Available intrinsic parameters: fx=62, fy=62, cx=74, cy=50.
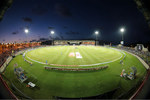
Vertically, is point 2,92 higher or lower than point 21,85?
higher

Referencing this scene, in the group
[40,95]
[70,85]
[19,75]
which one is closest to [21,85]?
[19,75]

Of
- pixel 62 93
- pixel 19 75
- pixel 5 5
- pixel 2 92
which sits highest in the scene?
pixel 5 5

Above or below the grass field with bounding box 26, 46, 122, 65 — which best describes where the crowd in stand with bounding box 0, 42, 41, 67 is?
above

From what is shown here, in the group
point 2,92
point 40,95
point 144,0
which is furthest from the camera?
point 40,95

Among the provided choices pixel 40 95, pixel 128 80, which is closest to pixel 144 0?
pixel 128 80

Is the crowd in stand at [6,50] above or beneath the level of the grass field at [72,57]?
above

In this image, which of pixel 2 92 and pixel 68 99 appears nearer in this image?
pixel 2 92

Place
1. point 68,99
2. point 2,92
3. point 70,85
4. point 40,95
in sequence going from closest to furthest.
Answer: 1. point 2,92
2. point 68,99
3. point 40,95
4. point 70,85

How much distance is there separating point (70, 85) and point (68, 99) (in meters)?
2.36

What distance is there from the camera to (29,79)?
37.2 ft

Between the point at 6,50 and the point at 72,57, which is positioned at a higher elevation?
the point at 6,50

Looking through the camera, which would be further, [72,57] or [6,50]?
[6,50]

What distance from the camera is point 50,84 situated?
33.0ft

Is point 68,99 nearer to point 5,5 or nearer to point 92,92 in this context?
point 92,92
